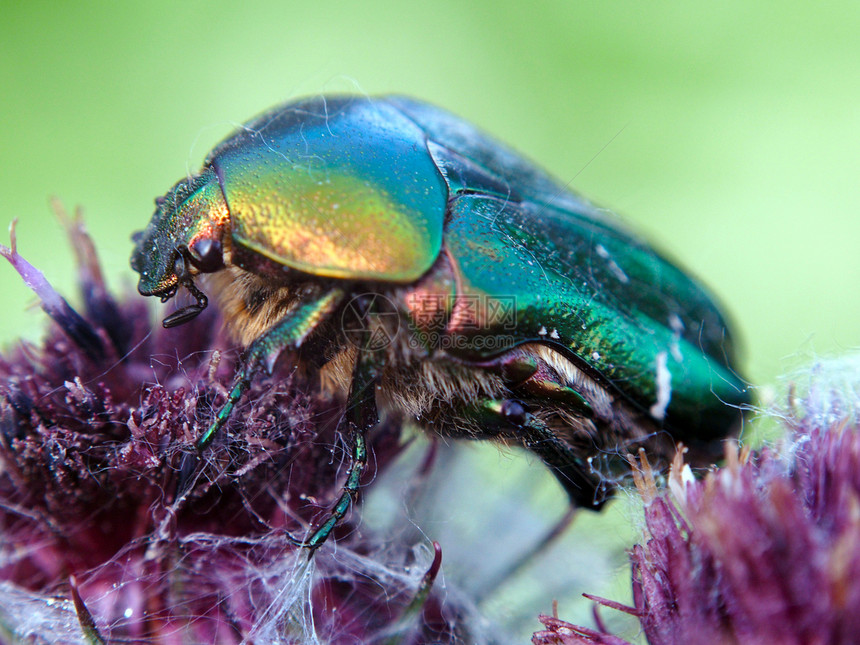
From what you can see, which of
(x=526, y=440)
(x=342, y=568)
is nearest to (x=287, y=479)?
(x=342, y=568)

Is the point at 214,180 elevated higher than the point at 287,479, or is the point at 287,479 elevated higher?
the point at 214,180

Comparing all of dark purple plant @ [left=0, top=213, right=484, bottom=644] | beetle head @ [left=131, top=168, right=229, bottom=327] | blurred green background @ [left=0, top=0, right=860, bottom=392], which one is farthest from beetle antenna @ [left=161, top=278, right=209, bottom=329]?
blurred green background @ [left=0, top=0, right=860, bottom=392]

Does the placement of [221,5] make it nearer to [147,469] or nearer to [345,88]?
[345,88]

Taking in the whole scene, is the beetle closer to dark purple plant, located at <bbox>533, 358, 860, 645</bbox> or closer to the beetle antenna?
the beetle antenna

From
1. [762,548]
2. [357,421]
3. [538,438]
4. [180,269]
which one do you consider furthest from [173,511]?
[762,548]

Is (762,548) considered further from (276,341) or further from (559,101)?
(559,101)

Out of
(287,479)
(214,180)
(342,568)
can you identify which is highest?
(214,180)

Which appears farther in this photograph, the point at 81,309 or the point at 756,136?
the point at 756,136

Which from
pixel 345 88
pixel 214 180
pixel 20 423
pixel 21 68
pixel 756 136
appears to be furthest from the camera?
pixel 756 136
